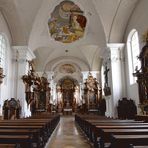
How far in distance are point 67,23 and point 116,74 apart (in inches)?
190

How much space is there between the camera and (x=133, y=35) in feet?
41.5

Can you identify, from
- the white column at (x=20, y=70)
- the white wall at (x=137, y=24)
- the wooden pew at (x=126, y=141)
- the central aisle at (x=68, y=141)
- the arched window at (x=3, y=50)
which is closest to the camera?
the wooden pew at (x=126, y=141)

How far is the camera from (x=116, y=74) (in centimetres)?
1348

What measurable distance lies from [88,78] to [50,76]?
4.06m

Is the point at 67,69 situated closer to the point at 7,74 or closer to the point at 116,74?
the point at 116,74

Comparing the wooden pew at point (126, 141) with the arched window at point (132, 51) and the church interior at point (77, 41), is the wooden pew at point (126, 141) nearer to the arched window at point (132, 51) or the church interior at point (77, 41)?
the church interior at point (77, 41)

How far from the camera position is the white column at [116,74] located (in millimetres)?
13125

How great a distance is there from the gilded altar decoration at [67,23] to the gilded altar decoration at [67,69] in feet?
32.3

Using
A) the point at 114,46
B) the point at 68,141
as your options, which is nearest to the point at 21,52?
the point at 114,46

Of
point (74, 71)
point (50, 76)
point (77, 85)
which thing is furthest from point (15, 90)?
point (77, 85)

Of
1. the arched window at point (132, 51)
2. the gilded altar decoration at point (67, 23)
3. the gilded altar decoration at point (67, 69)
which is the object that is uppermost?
the gilded altar decoration at point (67, 23)

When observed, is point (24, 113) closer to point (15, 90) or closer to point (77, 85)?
point (15, 90)

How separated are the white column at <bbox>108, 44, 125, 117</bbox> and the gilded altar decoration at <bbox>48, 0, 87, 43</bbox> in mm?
2742

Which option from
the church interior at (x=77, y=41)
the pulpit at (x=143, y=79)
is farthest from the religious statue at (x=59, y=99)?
the pulpit at (x=143, y=79)
